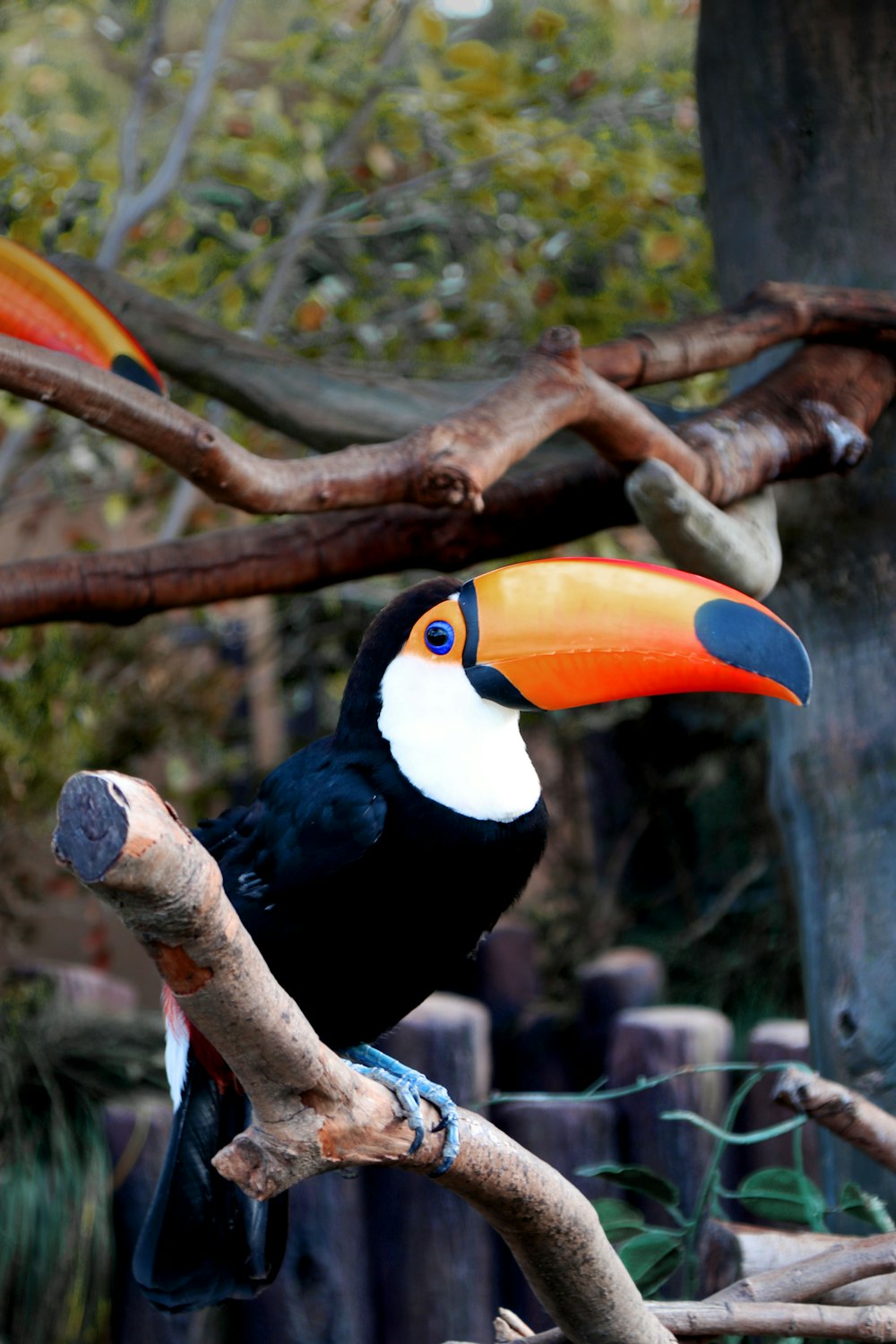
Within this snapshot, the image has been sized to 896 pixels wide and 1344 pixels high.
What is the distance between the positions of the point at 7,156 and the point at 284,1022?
8.41ft

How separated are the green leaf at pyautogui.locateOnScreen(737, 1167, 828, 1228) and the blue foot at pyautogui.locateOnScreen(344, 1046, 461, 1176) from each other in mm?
575

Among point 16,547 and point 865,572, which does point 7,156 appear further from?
point 865,572

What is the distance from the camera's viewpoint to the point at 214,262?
3355mm

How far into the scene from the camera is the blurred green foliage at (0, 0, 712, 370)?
3.15 m

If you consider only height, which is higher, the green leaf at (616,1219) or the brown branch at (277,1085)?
the brown branch at (277,1085)

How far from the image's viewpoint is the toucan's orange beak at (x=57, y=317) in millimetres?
1558

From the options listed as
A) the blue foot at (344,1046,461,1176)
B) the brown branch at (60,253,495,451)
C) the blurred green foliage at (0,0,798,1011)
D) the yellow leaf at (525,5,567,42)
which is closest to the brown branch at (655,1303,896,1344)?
the blue foot at (344,1046,461,1176)

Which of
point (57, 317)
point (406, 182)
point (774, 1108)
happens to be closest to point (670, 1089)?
point (774, 1108)

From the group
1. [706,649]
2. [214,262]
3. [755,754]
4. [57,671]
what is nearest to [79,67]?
[214,262]

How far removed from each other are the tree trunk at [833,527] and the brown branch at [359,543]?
356 mm

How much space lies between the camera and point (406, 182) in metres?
3.63

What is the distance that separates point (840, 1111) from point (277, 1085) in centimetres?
72

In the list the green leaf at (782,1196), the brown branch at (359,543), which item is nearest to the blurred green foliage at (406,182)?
the brown branch at (359,543)

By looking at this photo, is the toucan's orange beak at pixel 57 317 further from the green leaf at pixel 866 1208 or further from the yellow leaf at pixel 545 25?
the yellow leaf at pixel 545 25
